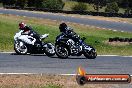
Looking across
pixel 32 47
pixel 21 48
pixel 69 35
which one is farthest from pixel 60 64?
pixel 21 48

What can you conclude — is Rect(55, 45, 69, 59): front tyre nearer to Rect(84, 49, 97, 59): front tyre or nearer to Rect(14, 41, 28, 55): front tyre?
Rect(84, 49, 97, 59): front tyre

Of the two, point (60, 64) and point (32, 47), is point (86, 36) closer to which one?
point (32, 47)

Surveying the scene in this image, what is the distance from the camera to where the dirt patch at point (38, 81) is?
43.1 ft

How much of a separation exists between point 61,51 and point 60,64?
6.20ft

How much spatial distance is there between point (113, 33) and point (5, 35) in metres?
12.0

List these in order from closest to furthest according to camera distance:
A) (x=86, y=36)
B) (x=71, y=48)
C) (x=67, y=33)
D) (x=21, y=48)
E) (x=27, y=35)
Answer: (x=71, y=48)
(x=67, y=33)
(x=21, y=48)
(x=27, y=35)
(x=86, y=36)

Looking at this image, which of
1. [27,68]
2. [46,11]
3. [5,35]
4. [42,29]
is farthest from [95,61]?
[46,11]

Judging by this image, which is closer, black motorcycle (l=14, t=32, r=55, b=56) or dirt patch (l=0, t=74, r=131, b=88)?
dirt patch (l=0, t=74, r=131, b=88)

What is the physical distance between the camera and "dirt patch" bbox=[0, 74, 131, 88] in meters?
13.1

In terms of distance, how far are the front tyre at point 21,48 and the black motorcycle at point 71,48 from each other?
1.65 metres

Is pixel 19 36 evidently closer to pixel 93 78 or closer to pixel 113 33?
pixel 93 78

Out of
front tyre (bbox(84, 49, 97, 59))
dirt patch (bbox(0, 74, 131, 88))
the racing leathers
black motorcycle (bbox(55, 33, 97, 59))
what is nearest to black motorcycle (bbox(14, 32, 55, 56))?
black motorcycle (bbox(55, 33, 97, 59))

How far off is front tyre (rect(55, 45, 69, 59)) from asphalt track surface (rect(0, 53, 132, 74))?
0.83 ft

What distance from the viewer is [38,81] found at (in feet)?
45.1
